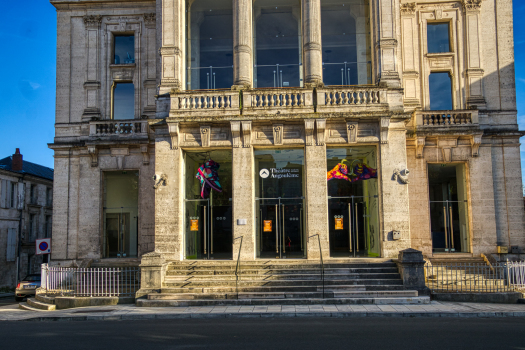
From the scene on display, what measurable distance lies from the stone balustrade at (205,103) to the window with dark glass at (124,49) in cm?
670

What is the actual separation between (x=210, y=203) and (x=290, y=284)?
548 centimetres

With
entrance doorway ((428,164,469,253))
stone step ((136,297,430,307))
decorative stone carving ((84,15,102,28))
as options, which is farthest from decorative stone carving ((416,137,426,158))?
decorative stone carving ((84,15,102,28))

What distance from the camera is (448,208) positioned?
21.5m

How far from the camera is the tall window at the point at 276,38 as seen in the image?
21344mm

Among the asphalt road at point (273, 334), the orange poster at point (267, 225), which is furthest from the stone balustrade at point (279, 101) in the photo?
the asphalt road at point (273, 334)

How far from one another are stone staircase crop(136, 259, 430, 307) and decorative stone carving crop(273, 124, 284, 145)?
484cm

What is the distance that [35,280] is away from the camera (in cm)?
2238

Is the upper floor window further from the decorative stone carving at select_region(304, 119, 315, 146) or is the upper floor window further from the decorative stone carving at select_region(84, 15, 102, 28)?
the decorative stone carving at select_region(84, 15, 102, 28)

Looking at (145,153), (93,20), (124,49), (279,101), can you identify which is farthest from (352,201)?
(93,20)

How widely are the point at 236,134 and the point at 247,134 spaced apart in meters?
0.45

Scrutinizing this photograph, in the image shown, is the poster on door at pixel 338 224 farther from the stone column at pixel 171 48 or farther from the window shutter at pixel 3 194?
the window shutter at pixel 3 194

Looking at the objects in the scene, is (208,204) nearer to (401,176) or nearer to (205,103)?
(205,103)

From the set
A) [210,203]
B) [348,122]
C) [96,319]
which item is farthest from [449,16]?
[96,319]

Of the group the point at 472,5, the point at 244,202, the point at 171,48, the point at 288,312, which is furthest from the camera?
the point at 472,5
